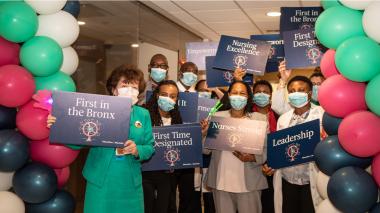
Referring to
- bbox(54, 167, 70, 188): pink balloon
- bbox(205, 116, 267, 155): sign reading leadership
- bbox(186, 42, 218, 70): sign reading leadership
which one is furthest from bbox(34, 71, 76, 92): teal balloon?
bbox(186, 42, 218, 70): sign reading leadership

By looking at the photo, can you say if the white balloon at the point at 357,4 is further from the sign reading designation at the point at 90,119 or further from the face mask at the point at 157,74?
the face mask at the point at 157,74

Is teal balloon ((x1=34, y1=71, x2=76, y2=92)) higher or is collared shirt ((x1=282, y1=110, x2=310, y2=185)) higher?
teal balloon ((x1=34, y1=71, x2=76, y2=92))

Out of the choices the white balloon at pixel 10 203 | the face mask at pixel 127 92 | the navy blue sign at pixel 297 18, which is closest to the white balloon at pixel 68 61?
the face mask at pixel 127 92

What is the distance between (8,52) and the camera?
9.39 ft

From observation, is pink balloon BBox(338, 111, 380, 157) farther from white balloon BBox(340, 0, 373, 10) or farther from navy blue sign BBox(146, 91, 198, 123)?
navy blue sign BBox(146, 91, 198, 123)

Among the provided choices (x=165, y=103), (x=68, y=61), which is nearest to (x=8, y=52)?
(x=68, y=61)

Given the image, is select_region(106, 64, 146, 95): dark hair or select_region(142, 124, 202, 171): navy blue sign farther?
select_region(142, 124, 202, 171): navy blue sign

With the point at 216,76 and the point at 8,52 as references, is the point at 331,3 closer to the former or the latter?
the point at 216,76

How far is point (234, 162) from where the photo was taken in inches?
139

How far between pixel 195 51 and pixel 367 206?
293 cm

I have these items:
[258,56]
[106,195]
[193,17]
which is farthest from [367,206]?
[193,17]

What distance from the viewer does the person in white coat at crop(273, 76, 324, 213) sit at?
3.37 meters

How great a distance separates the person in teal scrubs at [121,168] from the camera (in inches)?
106

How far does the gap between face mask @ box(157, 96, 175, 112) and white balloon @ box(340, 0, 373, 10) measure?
1.55 meters
